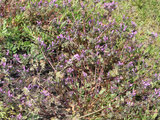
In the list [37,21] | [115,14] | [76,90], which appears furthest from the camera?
[115,14]

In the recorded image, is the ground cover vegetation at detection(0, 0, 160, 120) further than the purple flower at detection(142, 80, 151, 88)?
No

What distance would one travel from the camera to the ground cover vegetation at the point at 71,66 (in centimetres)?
274

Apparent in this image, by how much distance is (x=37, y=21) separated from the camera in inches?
134

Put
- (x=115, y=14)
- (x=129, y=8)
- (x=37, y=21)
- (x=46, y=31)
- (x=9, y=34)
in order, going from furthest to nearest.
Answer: (x=129, y=8), (x=115, y=14), (x=46, y=31), (x=37, y=21), (x=9, y=34)

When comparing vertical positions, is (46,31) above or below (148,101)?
above

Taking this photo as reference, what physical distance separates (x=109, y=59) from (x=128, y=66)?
29 cm

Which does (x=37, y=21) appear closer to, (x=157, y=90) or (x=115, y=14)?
(x=115, y=14)

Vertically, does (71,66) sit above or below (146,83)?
above

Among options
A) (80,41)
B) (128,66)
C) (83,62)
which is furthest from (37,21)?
(128,66)

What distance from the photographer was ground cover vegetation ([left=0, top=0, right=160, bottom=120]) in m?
2.74

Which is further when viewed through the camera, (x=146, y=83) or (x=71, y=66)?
(x=71, y=66)

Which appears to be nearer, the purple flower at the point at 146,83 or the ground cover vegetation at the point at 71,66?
the ground cover vegetation at the point at 71,66

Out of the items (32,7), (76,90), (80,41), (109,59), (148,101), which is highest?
(32,7)

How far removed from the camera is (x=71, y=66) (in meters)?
3.24
